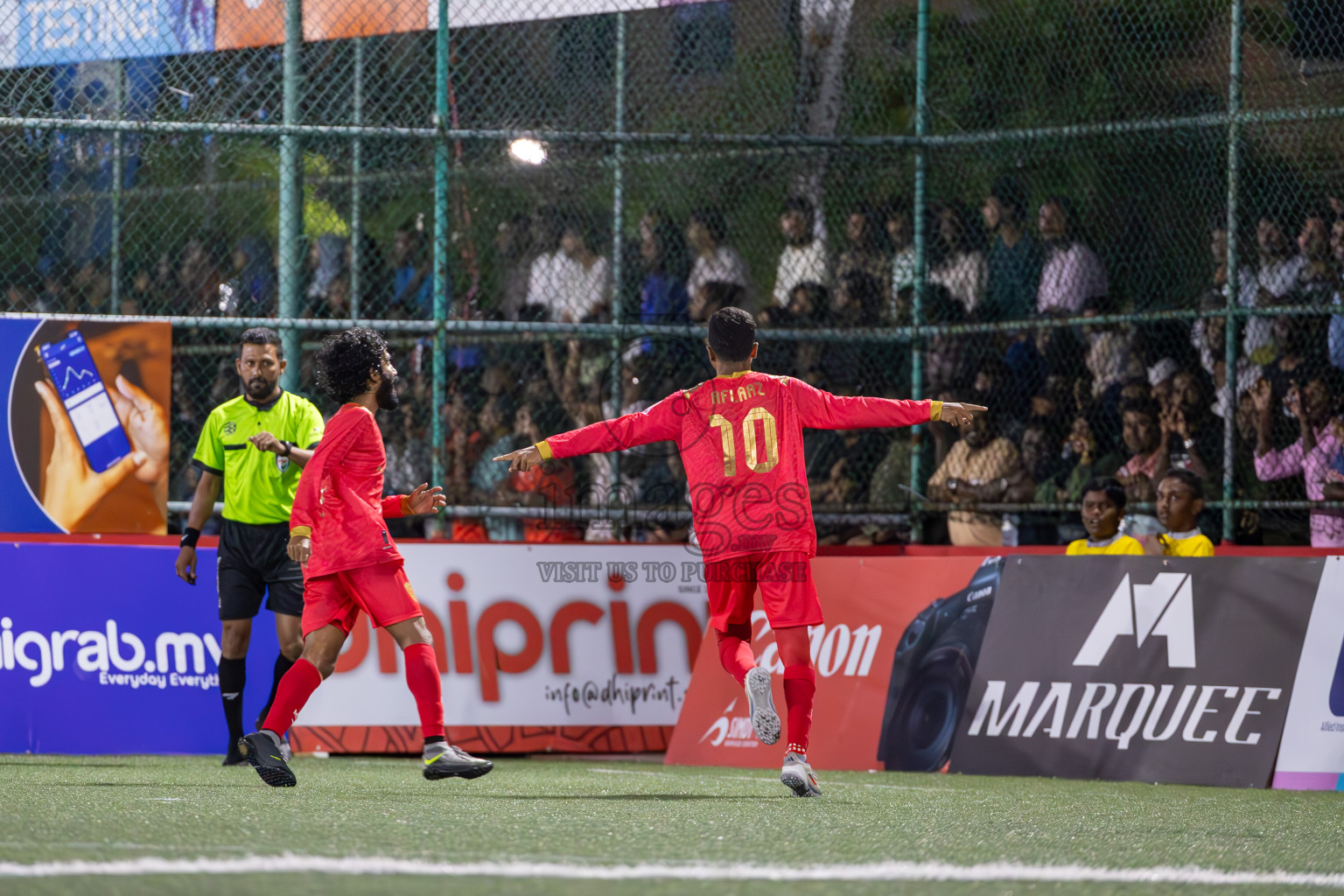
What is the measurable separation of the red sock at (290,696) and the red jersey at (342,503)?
0.38 metres

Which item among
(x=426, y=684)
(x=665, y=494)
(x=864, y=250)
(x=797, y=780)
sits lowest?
(x=797, y=780)

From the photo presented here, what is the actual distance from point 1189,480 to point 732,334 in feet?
10.5

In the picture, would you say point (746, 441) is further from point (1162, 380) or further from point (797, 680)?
point (1162, 380)

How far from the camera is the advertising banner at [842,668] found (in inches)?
338

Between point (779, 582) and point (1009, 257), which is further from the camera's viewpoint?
point (1009, 257)

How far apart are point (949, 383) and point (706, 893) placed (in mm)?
7153

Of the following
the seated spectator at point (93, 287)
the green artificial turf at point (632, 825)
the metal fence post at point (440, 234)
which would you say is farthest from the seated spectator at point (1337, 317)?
the seated spectator at point (93, 287)

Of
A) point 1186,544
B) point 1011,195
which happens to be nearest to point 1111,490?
point 1186,544

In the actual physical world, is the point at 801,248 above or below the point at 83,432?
Answer: above

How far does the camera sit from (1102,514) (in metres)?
8.74

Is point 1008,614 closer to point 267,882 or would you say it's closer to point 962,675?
point 962,675

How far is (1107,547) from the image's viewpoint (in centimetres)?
869

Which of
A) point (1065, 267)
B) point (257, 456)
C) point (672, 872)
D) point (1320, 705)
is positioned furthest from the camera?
point (1065, 267)

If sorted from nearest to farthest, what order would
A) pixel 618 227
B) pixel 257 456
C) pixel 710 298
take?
1. pixel 257 456
2. pixel 618 227
3. pixel 710 298
